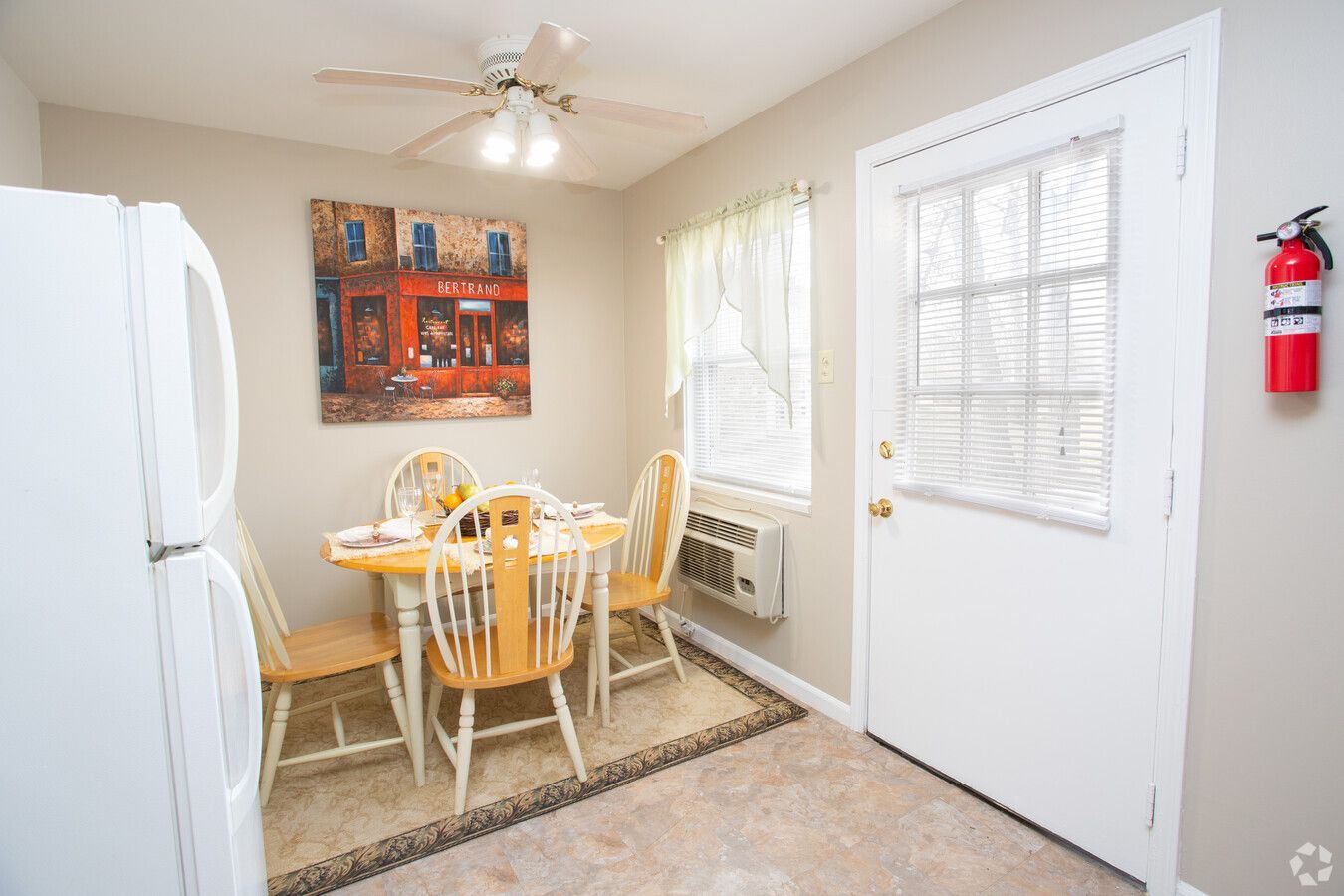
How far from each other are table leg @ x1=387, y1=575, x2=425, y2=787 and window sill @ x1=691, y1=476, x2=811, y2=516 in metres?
1.52

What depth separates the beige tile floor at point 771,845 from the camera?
177 centimetres

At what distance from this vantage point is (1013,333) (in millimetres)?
1914

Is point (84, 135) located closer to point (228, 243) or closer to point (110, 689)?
point (228, 243)

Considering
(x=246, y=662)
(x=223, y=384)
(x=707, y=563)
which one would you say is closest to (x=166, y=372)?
(x=223, y=384)

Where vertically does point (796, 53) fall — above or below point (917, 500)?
above

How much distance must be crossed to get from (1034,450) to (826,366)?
895mm

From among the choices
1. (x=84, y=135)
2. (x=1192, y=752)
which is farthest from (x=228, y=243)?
(x=1192, y=752)

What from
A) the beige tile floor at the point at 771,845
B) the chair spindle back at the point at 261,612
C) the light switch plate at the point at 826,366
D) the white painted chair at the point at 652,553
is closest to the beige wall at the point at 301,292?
the white painted chair at the point at 652,553

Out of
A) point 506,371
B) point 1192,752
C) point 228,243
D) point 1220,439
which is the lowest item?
point 1192,752

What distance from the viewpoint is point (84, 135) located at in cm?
271

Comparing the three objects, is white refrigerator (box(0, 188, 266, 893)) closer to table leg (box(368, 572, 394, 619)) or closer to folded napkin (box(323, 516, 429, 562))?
folded napkin (box(323, 516, 429, 562))

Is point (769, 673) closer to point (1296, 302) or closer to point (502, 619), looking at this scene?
point (502, 619)

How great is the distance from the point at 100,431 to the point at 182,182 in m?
2.63

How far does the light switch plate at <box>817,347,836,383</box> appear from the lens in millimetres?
2563
